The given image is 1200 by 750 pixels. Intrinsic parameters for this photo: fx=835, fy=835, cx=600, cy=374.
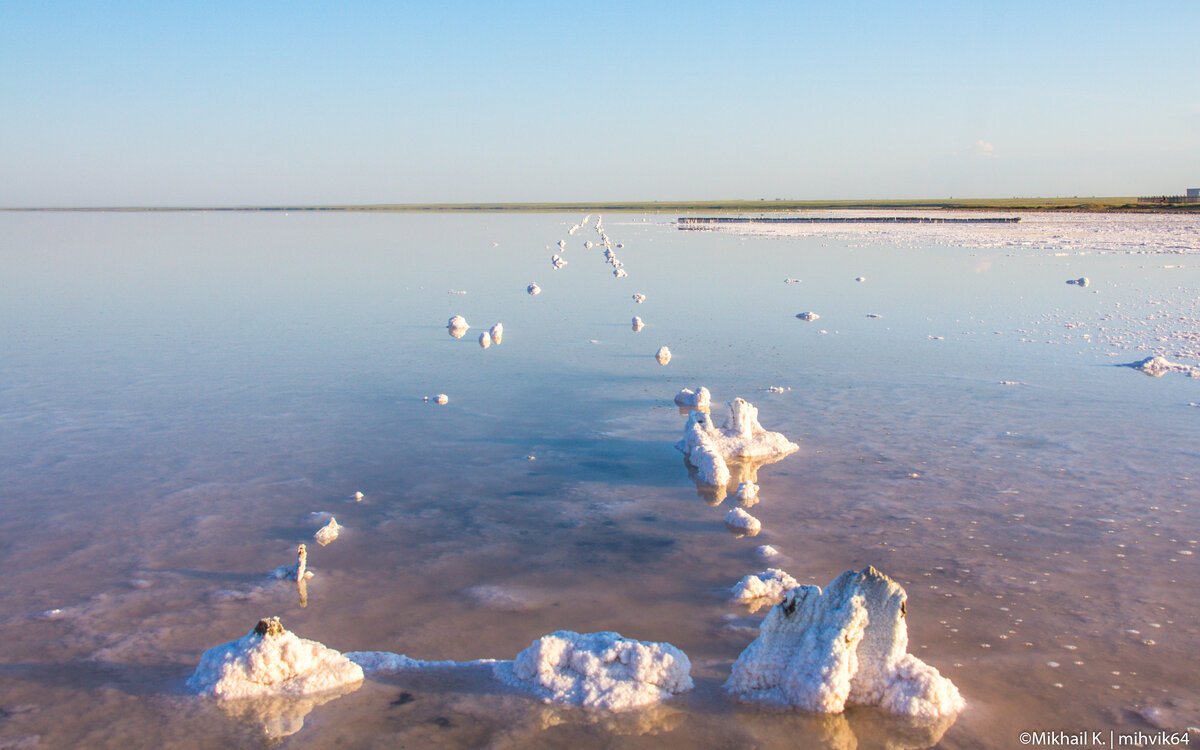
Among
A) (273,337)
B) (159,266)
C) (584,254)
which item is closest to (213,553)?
(273,337)

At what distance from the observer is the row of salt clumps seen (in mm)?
3602

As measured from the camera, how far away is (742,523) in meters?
5.55

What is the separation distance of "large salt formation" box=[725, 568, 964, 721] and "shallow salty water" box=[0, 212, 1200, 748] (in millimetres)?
108

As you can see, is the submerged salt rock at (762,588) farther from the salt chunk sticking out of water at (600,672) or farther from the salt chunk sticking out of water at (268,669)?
the salt chunk sticking out of water at (268,669)

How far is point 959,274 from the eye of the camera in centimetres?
2192

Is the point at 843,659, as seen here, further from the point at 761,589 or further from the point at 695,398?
the point at 695,398

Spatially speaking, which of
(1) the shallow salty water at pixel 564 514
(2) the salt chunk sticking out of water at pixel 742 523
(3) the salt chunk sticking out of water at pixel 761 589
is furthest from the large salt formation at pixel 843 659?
(2) the salt chunk sticking out of water at pixel 742 523

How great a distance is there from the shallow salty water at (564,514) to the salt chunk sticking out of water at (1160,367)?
0.24 meters

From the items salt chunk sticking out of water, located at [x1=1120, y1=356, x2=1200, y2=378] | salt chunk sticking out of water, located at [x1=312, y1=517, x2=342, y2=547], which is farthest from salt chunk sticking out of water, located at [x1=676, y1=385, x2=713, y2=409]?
salt chunk sticking out of water, located at [x1=1120, y1=356, x2=1200, y2=378]

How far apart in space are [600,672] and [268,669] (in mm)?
1476

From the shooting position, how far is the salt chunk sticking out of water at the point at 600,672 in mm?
3652

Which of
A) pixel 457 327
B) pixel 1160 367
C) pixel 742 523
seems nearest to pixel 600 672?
pixel 742 523

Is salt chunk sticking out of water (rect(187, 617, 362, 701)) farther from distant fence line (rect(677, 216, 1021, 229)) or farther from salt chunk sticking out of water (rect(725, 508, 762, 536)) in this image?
distant fence line (rect(677, 216, 1021, 229))

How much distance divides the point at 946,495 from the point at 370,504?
4.14m
